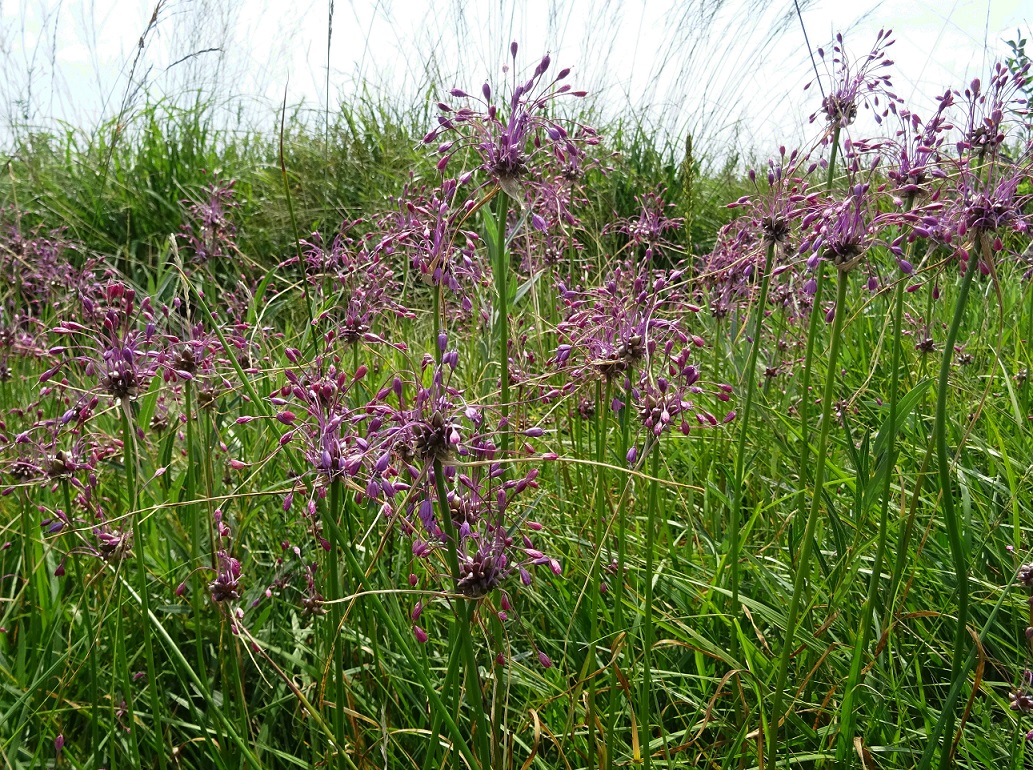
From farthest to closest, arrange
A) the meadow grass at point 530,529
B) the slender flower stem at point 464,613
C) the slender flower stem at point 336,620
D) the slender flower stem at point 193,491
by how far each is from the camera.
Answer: the slender flower stem at point 193,491 → the meadow grass at point 530,529 → the slender flower stem at point 336,620 → the slender flower stem at point 464,613

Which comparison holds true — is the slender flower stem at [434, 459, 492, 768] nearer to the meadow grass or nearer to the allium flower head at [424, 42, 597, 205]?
the meadow grass

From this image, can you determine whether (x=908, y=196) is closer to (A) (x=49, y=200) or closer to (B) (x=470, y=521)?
(B) (x=470, y=521)

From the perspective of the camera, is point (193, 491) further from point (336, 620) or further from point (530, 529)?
point (530, 529)

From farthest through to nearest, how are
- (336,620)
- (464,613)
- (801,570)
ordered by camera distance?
(336,620)
(801,570)
(464,613)

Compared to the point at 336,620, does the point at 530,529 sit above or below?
above

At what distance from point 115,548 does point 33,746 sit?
856 mm

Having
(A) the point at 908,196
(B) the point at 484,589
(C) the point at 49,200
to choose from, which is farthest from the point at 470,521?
(C) the point at 49,200

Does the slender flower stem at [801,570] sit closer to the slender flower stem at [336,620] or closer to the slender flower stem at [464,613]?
the slender flower stem at [464,613]

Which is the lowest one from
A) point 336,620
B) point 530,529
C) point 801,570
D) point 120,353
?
point 336,620

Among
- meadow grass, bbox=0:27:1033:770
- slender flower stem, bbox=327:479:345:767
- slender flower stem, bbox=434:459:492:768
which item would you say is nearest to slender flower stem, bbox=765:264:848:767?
meadow grass, bbox=0:27:1033:770

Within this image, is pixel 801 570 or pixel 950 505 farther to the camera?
pixel 801 570

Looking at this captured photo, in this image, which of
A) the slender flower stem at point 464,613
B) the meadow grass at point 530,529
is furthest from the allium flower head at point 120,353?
the slender flower stem at point 464,613

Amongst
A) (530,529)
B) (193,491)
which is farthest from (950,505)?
(193,491)

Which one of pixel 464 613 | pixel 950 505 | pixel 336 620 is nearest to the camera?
pixel 464 613
